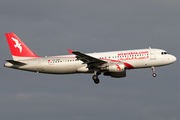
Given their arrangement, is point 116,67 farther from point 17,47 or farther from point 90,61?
point 17,47

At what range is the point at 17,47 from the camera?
58094 millimetres

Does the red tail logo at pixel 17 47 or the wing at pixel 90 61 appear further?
the red tail logo at pixel 17 47

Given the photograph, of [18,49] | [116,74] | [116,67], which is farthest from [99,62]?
[18,49]

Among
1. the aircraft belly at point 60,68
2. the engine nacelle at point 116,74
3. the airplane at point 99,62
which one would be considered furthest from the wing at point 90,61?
the engine nacelle at point 116,74

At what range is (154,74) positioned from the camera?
53562 millimetres

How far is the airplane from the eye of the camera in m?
52.7

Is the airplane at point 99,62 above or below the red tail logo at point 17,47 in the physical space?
below

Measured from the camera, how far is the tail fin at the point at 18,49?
5725 cm

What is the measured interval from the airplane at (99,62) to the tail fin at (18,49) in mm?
1089

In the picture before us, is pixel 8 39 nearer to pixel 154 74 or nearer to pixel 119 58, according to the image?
pixel 119 58

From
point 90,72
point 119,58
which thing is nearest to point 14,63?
point 90,72

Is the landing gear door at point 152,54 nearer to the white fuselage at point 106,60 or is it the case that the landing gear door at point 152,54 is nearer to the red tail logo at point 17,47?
the white fuselage at point 106,60

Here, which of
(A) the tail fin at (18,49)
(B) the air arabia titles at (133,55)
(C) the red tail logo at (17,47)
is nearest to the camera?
(B) the air arabia titles at (133,55)

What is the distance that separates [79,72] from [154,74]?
42.0ft
